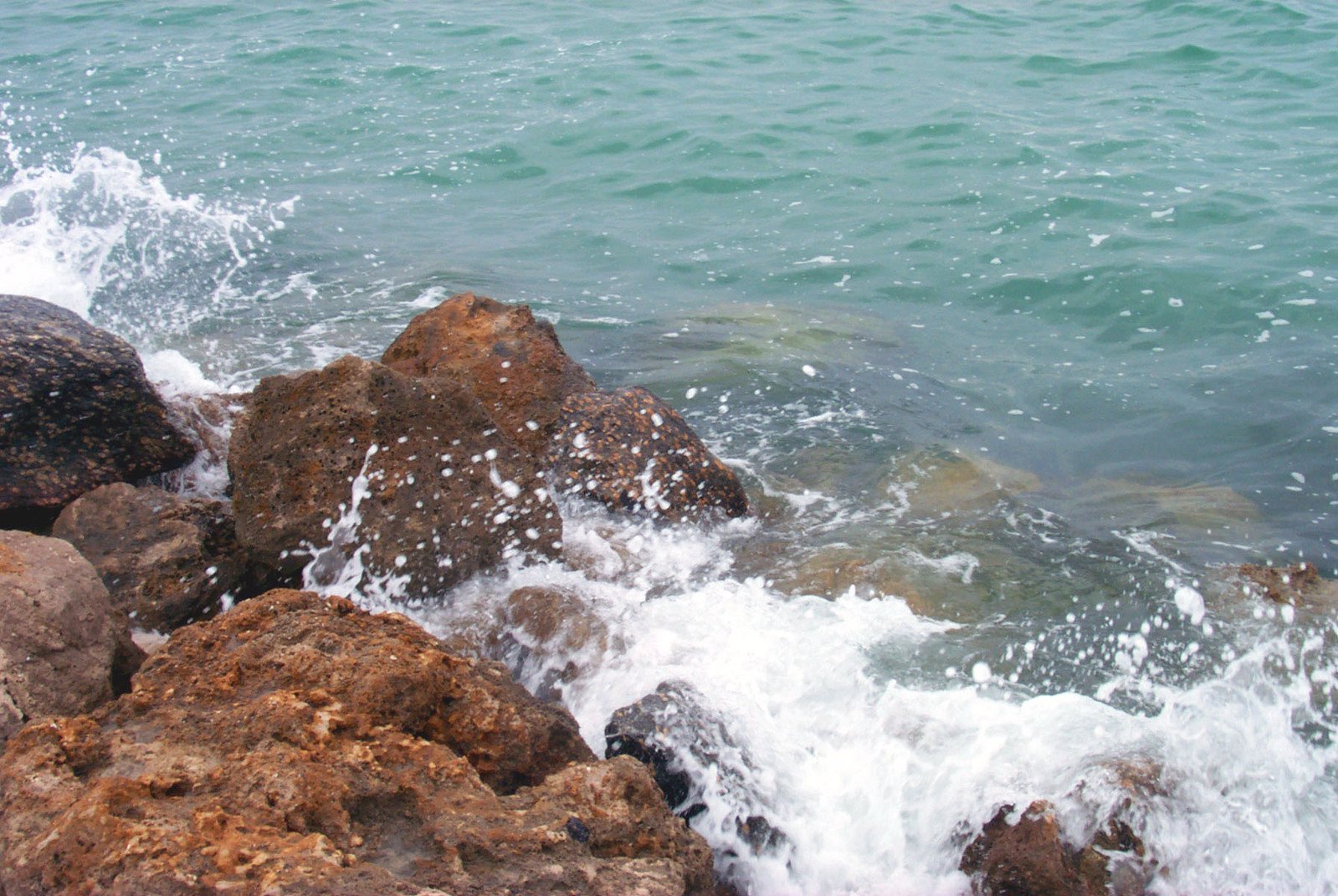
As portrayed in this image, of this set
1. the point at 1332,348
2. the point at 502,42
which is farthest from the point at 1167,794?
the point at 502,42

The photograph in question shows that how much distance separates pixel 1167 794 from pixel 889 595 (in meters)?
1.53

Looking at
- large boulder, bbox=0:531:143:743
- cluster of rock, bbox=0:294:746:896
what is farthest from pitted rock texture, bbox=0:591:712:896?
large boulder, bbox=0:531:143:743

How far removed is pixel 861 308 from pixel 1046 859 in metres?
6.30

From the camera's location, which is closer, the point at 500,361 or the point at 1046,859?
the point at 1046,859

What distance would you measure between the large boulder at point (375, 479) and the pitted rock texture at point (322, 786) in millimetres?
1152

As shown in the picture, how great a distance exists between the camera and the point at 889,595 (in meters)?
4.96

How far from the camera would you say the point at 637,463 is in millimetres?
5539

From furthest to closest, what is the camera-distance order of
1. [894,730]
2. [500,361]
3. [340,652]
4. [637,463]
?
[500,361] → [637,463] → [894,730] → [340,652]

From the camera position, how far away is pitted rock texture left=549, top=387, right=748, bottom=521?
5461 millimetres

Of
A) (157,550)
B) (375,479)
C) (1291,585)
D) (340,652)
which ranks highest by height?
(340,652)

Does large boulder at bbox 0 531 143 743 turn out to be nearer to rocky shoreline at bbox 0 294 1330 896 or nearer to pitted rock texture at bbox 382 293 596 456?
rocky shoreline at bbox 0 294 1330 896

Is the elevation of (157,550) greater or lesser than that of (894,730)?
greater

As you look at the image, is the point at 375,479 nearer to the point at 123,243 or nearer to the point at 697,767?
the point at 697,767

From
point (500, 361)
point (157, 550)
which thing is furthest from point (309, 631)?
point (500, 361)
